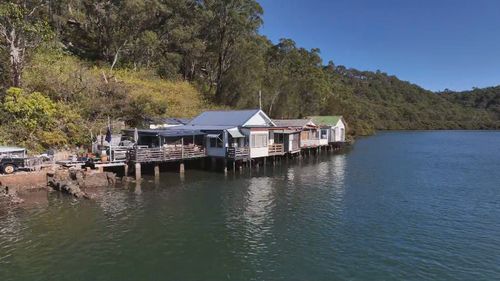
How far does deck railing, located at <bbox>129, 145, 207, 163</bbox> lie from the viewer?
33.6 meters

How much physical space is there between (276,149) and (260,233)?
2526 centimetres

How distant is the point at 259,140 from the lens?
41625 millimetres

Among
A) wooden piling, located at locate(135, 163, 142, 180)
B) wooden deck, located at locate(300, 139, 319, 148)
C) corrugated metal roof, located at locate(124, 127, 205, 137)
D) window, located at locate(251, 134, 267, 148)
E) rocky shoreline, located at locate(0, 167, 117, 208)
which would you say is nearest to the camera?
rocky shoreline, located at locate(0, 167, 117, 208)

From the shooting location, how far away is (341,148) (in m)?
70.5

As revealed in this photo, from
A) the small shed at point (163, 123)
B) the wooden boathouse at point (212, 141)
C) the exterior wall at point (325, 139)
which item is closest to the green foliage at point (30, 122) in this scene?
the wooden boathouse at point (212, 141)

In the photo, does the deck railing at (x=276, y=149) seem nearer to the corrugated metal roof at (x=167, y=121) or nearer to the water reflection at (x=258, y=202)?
the water reflection at (x=258, y=202)

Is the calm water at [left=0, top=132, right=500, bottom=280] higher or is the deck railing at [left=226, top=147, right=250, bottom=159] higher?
the deck railing at [left=226, top=147, right=250, bottom=159]

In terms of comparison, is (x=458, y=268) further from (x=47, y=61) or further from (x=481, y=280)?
→ (x=47, y=61)

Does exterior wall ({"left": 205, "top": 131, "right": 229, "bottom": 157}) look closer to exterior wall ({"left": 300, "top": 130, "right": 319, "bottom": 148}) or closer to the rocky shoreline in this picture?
the rocky shoreline

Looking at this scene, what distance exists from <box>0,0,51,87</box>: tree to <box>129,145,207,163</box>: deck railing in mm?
15091

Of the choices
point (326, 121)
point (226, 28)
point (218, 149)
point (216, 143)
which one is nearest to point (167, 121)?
point (216, 143)

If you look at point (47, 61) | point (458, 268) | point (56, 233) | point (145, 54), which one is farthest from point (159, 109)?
point (458, 268)

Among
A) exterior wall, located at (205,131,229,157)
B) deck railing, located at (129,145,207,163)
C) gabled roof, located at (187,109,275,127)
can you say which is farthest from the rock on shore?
gabled roof, located at (187,109,275,127)

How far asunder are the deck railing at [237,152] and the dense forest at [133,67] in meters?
12.8
